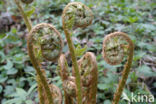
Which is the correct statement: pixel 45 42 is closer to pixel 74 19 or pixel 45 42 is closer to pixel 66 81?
pixel 74 19

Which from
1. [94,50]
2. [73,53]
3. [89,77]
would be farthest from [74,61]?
[94,50]

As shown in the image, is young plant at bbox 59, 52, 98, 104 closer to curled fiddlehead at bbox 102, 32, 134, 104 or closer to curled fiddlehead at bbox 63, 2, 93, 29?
curled fiddlehead at bbox 102, 32, 134, 104

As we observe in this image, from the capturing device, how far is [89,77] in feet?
4.79

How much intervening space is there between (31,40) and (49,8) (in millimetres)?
3059

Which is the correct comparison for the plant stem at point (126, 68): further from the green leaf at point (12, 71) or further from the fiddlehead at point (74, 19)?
the green leaf at point (12, 71)

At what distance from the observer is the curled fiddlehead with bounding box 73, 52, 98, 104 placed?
1398mm

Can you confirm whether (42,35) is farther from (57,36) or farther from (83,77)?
(83,77)

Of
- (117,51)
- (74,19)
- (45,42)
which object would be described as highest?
(74,19)

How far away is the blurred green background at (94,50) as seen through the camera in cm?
202

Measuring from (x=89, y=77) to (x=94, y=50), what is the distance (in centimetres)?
152

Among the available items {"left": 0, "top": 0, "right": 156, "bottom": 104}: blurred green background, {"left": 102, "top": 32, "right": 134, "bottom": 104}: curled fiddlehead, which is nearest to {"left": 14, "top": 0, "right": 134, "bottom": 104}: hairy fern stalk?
{"left": 102, "top": 32, "right": 134, "bottom": 104}: curled fiddlehead

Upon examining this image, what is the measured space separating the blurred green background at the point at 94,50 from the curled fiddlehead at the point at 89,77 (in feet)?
0.36

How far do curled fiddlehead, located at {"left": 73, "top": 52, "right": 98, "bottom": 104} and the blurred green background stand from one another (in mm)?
108

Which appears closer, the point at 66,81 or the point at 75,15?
the point at 75,15
